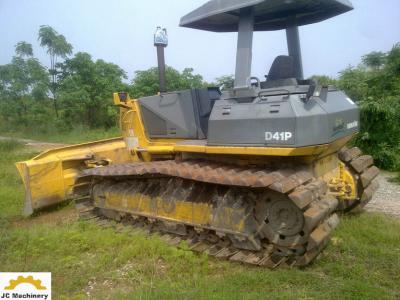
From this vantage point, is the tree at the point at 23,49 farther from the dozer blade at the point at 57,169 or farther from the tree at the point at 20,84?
the dozer blade at the point at 57,169

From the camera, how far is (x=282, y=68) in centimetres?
452

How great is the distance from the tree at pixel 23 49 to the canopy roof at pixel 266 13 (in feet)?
67.8

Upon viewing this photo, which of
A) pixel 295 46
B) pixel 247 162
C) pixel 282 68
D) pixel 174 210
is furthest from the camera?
pixel 295 46

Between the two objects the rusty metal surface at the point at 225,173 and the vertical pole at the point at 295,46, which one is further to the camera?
the vertical pole at the point at 295,46

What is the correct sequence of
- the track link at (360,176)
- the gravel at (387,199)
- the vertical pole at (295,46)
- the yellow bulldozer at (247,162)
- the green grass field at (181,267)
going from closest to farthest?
the green grass field at (181,267)
the yellow bulldozer at (247,162)
the vertical pole at (295,46)
the track link at (360,176)
the gravel at (387,199)

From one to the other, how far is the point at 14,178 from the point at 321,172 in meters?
7.10

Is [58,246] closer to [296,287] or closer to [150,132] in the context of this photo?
[150,132]

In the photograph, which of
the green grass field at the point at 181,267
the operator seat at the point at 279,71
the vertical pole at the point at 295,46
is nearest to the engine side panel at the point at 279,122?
the operator seat at the point at 279,71

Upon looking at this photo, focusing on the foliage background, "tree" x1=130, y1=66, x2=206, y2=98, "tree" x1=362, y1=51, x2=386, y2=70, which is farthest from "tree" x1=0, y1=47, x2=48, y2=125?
"tree" x1=362, y1=51, x2=386, y2=70

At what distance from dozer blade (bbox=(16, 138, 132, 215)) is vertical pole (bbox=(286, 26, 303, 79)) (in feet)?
9.25

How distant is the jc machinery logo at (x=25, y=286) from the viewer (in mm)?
2926

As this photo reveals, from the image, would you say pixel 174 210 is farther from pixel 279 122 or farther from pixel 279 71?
pixel 279 71

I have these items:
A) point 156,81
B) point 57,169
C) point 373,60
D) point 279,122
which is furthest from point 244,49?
point 373,60

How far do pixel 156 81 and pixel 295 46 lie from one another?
1508 centimetres
